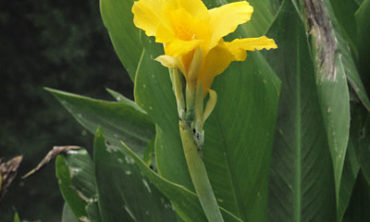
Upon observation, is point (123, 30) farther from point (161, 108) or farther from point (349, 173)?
point (349, 173)

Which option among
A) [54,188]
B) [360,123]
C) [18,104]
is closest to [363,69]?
[360,123]

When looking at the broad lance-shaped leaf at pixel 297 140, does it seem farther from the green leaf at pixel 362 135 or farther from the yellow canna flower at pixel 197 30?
the yellow canna flower at pixel 197 30

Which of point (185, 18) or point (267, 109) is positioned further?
point (267, 109)

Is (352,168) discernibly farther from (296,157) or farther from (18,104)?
(18,104)

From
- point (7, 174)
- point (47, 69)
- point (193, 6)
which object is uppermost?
point (193, 6)

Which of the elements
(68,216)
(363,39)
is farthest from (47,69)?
(363,39)

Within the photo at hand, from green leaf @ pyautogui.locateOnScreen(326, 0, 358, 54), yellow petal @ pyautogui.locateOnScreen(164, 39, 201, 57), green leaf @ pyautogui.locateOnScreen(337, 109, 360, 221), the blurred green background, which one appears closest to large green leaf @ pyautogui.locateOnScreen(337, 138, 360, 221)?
green leaf @ pyautogui.locateOnScreen(337, 109, 360, 221)

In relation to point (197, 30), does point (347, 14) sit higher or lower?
lower
